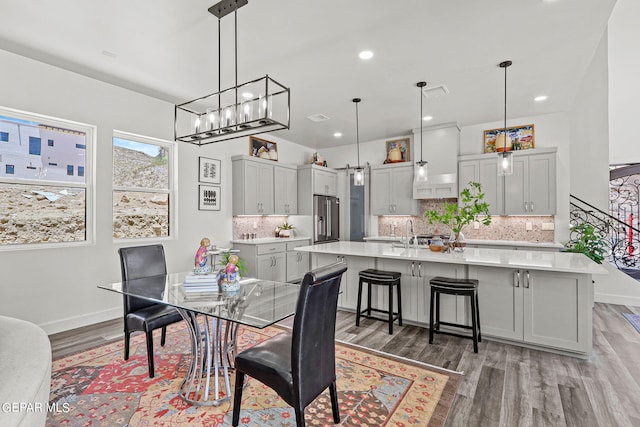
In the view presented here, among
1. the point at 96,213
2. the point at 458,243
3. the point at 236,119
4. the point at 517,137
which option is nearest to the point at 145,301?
the point at 96,213

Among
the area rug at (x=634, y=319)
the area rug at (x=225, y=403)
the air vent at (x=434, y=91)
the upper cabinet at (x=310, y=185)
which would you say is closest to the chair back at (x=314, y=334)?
the area rug at (x=225, y=403)

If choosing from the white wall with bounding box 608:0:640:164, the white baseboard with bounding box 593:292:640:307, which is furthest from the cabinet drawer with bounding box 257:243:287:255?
the white wall with bounding box 608:0:640:164

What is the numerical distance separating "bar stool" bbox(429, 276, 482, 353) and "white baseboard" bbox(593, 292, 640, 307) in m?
3.02

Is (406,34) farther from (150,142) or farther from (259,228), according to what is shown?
(259,228)

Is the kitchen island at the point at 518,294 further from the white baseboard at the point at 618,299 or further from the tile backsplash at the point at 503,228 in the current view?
the white baseboard at the point at 618,299

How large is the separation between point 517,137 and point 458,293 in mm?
3583

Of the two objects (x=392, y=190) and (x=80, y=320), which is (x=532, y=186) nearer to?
(x=392, y=190)

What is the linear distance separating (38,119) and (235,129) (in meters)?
2.58

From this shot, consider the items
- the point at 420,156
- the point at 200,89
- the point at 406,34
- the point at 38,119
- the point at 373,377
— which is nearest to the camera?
the point at 373,377

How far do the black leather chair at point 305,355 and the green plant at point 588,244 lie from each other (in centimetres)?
438

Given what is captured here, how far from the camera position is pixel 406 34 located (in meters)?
2.90

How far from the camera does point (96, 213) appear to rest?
387 centimetres

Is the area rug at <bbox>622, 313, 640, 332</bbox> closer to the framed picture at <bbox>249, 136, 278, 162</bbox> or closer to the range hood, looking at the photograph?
the range hood

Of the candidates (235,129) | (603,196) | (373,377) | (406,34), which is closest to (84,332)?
(235,129)
